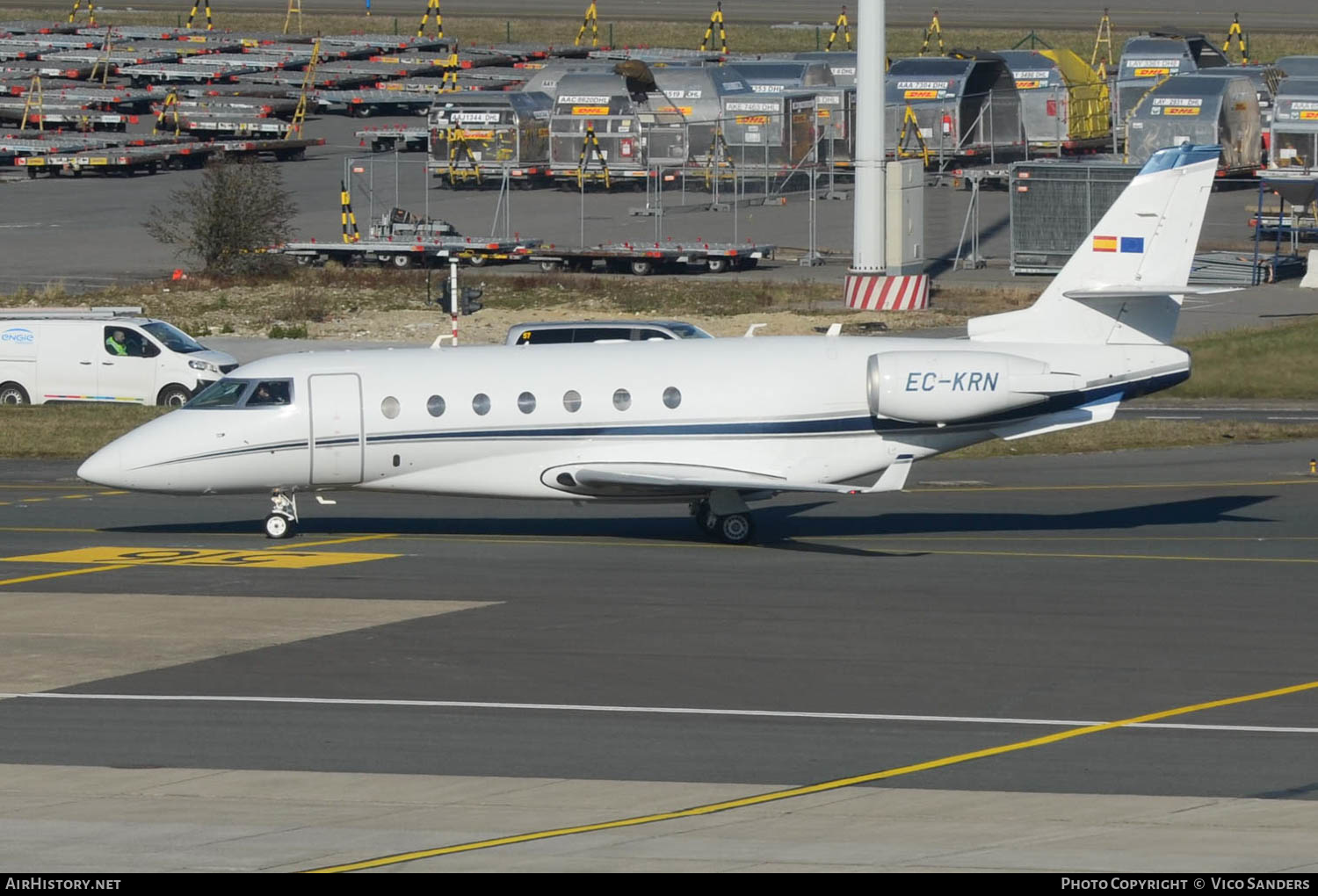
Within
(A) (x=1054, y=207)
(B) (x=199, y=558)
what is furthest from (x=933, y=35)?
(B) (x=199, y=558)

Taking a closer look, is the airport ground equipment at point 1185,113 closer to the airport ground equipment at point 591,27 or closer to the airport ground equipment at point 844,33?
the airport ground equipment at point 844,33

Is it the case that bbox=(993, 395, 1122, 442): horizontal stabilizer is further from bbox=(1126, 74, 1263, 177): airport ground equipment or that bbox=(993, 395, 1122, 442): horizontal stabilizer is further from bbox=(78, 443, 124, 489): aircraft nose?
bbox=(1126, 74, 1263, 177): airport ground equipment

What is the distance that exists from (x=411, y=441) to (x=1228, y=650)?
12.4 m

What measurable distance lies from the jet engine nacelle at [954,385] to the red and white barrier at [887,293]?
28630mm

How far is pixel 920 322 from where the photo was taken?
54.4m

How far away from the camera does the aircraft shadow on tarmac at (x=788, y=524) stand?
101 ft

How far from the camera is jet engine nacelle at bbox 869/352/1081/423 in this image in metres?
27.9

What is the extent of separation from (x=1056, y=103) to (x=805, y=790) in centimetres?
6465

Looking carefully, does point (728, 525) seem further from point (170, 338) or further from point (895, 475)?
point (170, 338)

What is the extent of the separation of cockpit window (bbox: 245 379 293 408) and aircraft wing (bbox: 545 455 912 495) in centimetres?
412

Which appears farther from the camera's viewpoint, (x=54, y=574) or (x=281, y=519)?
(x=281, y=519)

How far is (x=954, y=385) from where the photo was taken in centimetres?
2792

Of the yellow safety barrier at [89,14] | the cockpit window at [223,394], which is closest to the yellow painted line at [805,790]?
the cockpit window at [223,394]
